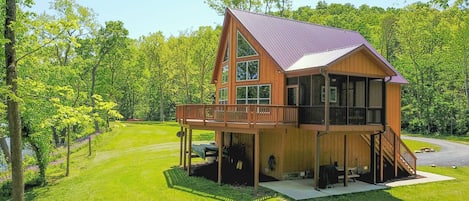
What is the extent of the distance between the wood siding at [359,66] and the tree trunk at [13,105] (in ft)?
32.5

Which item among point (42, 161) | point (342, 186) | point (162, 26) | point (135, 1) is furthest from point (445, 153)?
point (162, 26)

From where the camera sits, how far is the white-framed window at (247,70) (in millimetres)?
16178

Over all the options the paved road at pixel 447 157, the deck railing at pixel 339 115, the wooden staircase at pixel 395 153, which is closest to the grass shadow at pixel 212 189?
the deck railing at pixel 339 115

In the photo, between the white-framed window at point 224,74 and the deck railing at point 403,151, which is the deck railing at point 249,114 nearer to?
the white-framed window at point 224,74

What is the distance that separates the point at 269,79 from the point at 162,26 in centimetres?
3750

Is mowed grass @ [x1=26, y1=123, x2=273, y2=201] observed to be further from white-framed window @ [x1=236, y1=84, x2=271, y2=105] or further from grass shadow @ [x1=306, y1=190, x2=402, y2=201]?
white-framed window @ [x1=236, y1=84, x2=271, y2=105]

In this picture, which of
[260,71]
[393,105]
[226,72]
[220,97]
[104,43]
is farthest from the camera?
[104,43]

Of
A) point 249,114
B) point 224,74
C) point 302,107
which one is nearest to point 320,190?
point 302,107

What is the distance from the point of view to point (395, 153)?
15.7 m

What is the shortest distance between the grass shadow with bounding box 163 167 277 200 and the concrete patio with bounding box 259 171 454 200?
25.6 inches

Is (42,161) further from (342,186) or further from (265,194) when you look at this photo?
(342,186)

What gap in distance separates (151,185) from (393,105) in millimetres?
13235

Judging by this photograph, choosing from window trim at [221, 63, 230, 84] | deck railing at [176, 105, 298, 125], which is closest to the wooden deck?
deck railing at [176, 105, 298, 125]

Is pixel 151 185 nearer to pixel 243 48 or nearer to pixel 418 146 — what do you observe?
pixel 243 48
